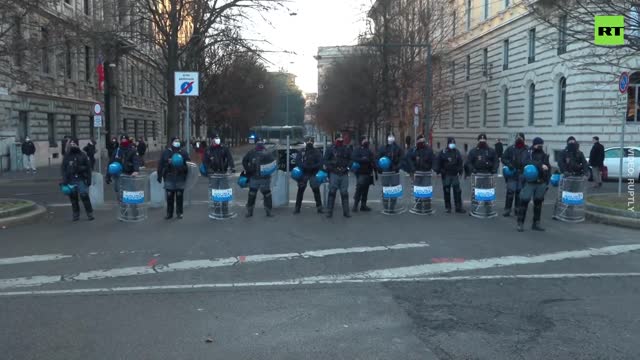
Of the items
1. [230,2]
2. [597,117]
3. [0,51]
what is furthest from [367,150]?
[597,117]

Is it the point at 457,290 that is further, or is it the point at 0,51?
the point at 0,51

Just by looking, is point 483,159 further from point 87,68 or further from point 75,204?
point 87,68

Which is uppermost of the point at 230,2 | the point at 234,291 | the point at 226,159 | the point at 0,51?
the point at 230,2

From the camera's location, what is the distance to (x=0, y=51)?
42.6ft

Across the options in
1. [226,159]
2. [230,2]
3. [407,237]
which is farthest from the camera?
[230,2]

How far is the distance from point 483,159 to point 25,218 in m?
9.58

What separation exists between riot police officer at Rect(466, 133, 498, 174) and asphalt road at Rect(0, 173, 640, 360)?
1.68 m

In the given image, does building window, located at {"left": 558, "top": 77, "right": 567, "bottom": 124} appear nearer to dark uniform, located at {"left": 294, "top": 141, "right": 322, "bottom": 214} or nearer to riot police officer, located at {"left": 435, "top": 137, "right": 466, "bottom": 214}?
riot police officer, located at {"left": 435, "top": 137, "right": 466, "bottom": 214}

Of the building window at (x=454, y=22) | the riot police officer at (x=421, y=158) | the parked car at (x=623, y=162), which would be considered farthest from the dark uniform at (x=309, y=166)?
the building window at (x=454, y=22)

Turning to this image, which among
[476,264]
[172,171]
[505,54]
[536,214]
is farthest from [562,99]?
[476,264]

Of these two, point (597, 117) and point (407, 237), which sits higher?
point (597, 117)

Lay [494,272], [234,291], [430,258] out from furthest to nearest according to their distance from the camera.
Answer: [430,258]
[494,272]
[234,291]

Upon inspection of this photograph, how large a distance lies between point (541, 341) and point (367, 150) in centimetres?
849

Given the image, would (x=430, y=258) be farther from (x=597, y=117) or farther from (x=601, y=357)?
(x=597, y=117)
